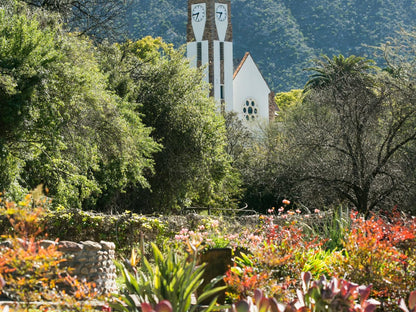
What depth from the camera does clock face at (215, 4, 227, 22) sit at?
2598 inches

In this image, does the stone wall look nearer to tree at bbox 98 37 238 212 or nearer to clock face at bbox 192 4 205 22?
tree at bbox 98 37 238 212

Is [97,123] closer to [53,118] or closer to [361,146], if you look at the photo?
[53,118]

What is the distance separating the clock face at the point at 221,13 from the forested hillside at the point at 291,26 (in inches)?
1019

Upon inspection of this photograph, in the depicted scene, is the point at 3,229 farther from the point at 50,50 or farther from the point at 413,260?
the point at 413,260

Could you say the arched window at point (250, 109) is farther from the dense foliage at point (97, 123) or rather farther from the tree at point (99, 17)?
the tree at point (99, 17)

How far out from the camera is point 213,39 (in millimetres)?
65500

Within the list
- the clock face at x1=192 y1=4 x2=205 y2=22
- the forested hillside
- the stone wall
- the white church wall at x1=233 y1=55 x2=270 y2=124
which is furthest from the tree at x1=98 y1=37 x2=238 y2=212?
the forested hillside

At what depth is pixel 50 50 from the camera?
15.8m

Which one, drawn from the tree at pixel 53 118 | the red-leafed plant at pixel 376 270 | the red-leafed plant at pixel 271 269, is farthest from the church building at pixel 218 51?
the red-leafed plant at pixel 376 270

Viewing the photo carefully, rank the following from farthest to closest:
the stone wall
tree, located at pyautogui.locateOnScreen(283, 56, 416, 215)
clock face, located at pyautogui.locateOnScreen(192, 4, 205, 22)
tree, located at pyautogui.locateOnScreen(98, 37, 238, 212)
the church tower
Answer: clock face, located at pyautogui.locateOnScreen(192, 4, 205, 22) < the church tower < tree, located at pyautogui.locateOnScreen(98, 37, 238, 212) < tree, located at pyautogui.locateOnScreen(283, 56, 416, 215) < the stone wall

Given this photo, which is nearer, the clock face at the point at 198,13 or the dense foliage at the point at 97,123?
the dense foliage at the point at 97,123

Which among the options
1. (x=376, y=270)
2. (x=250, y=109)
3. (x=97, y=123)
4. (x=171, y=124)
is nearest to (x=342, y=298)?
(x=376, y=270)

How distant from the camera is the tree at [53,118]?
15.0m

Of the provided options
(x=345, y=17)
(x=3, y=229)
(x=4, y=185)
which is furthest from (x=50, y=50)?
(x=345, y=17)
